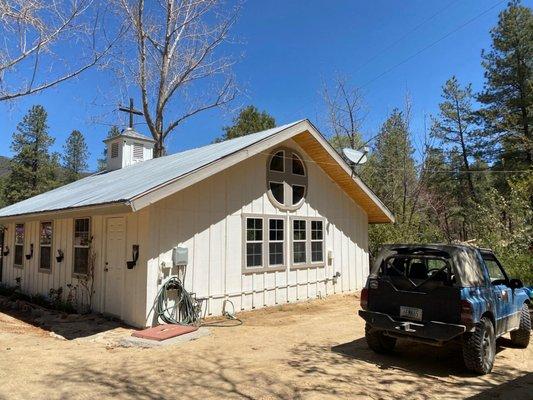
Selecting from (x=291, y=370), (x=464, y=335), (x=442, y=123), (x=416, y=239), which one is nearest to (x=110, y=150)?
(x=416, y=239)

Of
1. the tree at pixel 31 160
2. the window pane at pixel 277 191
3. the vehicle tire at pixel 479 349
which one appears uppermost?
the tree at pixel 31 160

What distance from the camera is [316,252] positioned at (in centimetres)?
1260

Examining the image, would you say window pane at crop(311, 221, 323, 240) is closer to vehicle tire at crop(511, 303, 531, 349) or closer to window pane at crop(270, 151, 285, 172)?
window pane at crop(270, 151, 285, 172)

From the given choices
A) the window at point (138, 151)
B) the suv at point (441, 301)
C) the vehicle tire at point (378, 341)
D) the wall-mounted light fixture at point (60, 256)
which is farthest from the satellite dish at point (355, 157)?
the window at point (138, 151)

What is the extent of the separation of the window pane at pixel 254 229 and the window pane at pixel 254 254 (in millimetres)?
177

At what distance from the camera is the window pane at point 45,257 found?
483 inches

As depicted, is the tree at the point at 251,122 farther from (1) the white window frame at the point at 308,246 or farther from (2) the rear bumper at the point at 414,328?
(2) the rear bumper at the point at 414,328

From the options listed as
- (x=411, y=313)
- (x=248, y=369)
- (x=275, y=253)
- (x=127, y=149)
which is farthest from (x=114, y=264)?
(x=127, y=149)

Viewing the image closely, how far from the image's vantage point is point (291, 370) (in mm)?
5867

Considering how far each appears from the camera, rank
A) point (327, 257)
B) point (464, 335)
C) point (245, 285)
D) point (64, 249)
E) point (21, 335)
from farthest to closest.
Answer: point (327, 257), point (64, 249), point (245, 285), point (21, 335), point (464, 335)

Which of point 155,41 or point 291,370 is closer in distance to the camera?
point 291,370

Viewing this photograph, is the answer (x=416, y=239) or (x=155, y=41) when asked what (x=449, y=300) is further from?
(x=155, y=41)

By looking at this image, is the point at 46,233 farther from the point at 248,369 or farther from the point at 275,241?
the point at 248,369

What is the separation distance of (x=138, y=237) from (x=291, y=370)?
446 cm
